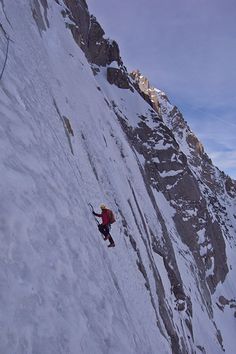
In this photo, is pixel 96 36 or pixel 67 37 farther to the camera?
pixel 96 36

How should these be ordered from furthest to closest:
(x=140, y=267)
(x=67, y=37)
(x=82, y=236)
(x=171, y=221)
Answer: (x=171, y=221)
(x=67, y=37)
(x=140, y=267)
(x=82, y=236)

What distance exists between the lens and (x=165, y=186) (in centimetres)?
5650

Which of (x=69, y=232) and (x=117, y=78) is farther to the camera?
(x=117, y=78)

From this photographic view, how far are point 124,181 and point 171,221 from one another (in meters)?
26.0

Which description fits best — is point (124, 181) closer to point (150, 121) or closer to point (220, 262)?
point (150, 121)

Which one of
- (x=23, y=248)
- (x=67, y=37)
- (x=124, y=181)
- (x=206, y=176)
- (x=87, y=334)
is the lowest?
(x=87, y=334)

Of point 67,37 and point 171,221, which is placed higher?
point 67,37

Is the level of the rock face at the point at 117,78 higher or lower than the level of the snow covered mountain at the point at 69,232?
higher

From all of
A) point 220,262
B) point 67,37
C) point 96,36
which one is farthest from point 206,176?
point 67,37

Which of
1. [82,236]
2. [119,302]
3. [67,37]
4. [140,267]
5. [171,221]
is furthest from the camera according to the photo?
[171,221]

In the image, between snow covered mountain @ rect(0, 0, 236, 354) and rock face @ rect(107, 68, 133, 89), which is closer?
snow covered mountain @ rect(0, 0, 236, 354)

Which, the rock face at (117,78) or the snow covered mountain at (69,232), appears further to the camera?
the rock face at (117,78)

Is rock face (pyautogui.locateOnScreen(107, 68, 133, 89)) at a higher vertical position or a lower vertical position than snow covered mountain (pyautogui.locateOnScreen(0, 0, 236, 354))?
higher

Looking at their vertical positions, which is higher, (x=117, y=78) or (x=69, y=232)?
(x=117, y=78)
